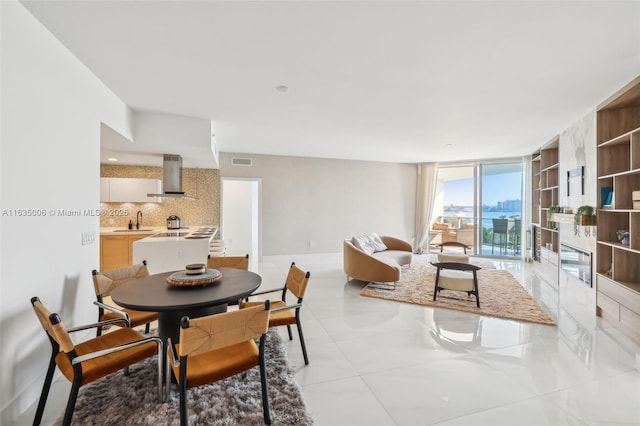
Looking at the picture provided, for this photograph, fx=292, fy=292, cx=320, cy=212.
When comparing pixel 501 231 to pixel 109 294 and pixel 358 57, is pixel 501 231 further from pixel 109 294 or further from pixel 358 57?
pixel 109 294

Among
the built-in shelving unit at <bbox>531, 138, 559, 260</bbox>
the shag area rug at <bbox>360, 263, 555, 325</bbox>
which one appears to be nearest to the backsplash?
the shag area rug at <bbox>360, 263, 555, 325</bbox>

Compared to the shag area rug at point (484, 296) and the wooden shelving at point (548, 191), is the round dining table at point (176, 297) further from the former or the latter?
the wooden shelving at point (548, 191)

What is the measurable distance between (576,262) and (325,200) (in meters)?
5.09

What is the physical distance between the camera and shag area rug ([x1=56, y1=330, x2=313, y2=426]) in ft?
5.99

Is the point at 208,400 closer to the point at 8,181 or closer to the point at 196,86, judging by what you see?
the point at 8,181

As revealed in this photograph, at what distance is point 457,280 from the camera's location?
13.4 feet

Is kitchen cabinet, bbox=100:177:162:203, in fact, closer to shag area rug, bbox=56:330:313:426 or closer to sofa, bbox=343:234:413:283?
sofa, bbox=343:234:413:283

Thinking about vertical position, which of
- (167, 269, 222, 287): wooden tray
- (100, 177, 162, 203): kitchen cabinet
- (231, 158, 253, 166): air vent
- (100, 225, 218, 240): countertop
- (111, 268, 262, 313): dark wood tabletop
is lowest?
(111, 268, 262, 313): dark wood tabletop

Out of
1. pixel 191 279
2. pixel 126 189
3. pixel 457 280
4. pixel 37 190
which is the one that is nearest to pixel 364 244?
pixel 457 280

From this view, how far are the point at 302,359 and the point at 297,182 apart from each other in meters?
5.29

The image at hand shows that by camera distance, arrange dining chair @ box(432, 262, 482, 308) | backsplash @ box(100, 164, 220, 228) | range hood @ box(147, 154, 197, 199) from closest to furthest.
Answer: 1. dining chair @ box(432, 262, 482, 308)
2. range hood @ box(147, 154, 197, 199)
3. backsplash @ box(100, 164, 220, 228)

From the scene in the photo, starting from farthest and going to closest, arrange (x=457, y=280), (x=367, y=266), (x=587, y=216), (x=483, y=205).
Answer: (x=483, y=205)
(x=367, y=266)
(x=457, y=280)
(x=587, y=216)

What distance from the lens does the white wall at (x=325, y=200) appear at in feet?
23.6

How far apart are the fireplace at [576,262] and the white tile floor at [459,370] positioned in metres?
0.47
